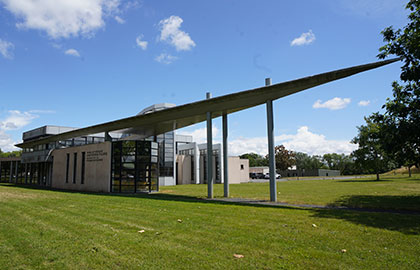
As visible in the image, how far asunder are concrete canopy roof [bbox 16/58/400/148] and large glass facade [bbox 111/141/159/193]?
1.75 meters

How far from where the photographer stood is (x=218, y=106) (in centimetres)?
1722

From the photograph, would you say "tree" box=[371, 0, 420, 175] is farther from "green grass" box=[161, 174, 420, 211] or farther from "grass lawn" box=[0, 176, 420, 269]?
"grass lawn" box=[0, 176, 420, 269]

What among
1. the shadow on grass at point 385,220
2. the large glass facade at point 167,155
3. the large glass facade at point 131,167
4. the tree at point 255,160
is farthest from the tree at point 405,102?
the tree at point 255,160

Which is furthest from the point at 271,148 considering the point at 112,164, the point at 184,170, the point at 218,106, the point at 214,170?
the point at 214,170

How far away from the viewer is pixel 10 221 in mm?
8969

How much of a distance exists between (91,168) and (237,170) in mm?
27197

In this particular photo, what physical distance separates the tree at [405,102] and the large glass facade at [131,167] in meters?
16.6

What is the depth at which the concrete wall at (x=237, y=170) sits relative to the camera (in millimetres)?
47025

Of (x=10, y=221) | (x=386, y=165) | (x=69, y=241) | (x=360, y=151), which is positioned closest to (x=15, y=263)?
(x=69, y=241)

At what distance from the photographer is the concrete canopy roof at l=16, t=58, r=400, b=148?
12875mm

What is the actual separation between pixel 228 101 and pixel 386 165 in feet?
141

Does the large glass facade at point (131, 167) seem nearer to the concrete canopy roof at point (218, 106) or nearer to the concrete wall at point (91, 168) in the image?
the concrete wall at point (91, 168)

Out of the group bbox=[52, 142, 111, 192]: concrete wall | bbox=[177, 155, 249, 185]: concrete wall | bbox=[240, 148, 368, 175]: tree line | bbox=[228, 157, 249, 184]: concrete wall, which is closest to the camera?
bbox=[52, 142, 111, 192]: concrete wall

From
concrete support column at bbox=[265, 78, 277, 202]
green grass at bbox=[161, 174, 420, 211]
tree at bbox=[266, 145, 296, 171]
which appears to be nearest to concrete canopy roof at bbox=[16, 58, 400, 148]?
concrete support column at bbox=[265, 78, 277, 202]
